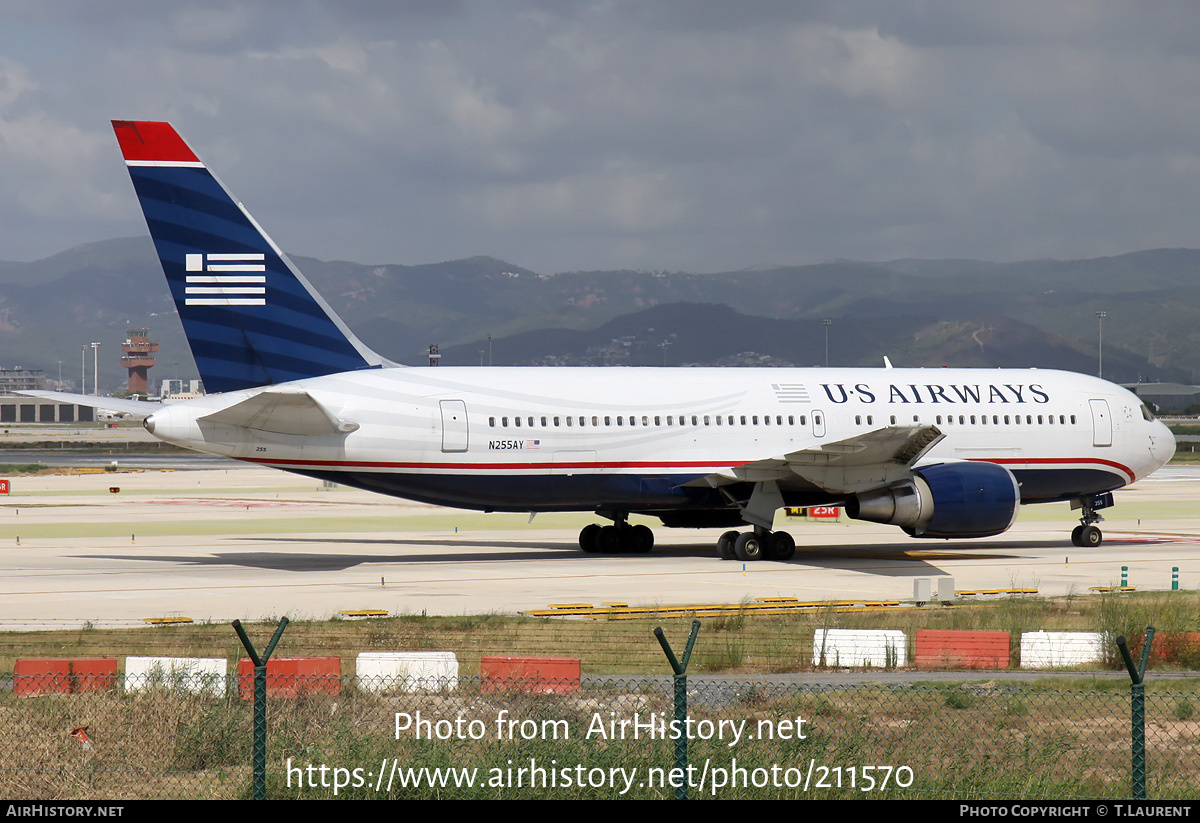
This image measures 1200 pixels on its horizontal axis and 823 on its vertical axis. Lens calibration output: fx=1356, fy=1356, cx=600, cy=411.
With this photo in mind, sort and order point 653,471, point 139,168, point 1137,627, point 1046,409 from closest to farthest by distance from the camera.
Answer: point 1137,627
point 139,168
point 653,471
point 1046,409

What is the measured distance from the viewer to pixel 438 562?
3234 cm

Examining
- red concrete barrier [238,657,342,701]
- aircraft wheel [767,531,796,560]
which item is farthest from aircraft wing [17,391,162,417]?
red concrete barrier [238,657,342,701]

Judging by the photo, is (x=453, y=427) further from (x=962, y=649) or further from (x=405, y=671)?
(x=405, y=671)

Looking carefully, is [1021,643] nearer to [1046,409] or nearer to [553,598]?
[553,598]

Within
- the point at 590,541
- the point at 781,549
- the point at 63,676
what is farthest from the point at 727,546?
the point at 63,676

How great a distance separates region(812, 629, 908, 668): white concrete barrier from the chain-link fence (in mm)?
1653

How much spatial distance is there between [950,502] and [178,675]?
21231 mm

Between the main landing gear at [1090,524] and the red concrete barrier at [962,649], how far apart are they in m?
19.4

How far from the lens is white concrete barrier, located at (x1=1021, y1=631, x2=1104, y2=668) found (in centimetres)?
1797

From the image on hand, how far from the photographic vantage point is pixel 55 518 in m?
45.1

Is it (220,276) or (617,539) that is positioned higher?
(220,276)

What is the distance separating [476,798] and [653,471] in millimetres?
22276

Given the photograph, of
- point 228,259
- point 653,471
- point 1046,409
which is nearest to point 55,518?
point 228,259

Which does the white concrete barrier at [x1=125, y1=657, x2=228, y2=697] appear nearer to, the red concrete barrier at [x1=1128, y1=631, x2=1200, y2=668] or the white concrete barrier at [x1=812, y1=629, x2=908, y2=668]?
the white concrete barrier at [x1=812, y1=629, x2=908, y2=668]
